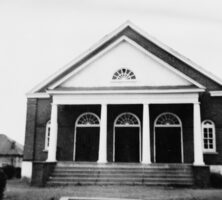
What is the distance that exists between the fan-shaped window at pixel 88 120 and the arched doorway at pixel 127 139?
4.26ft

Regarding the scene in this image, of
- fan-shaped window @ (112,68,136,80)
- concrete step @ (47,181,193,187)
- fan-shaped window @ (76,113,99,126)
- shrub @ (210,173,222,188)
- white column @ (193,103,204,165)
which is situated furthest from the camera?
fan-shaped window @ (76,113,99,126)

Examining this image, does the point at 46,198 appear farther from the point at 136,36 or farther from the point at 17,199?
the point at 136,36

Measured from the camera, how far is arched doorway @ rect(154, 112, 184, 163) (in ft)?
70.4

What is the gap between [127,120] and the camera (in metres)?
22.1

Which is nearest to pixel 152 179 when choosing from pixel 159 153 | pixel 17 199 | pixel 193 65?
pixel 159 153

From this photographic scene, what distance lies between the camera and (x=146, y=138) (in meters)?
18.9

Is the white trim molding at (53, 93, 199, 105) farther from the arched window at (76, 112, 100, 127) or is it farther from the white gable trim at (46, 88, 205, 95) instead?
the arched window at (76, 112, 100, 127)

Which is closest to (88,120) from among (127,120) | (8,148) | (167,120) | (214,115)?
(127,120)

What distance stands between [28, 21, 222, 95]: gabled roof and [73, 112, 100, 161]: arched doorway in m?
3.27

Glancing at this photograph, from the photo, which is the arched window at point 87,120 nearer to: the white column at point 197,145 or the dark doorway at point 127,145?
the dark doorway at point 127,145

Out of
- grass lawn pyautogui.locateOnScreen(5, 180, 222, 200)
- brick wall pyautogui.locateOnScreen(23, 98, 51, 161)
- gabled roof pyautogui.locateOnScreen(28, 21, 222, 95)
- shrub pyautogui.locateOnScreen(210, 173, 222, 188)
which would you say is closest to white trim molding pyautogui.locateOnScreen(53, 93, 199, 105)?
gabled roof pyautogui.locateOnScreen(28, 21, 222, 95)

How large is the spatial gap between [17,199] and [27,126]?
1037cm

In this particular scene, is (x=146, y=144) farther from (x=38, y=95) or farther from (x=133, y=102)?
(x=38, y=95)

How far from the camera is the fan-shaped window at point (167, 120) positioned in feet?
71.1
